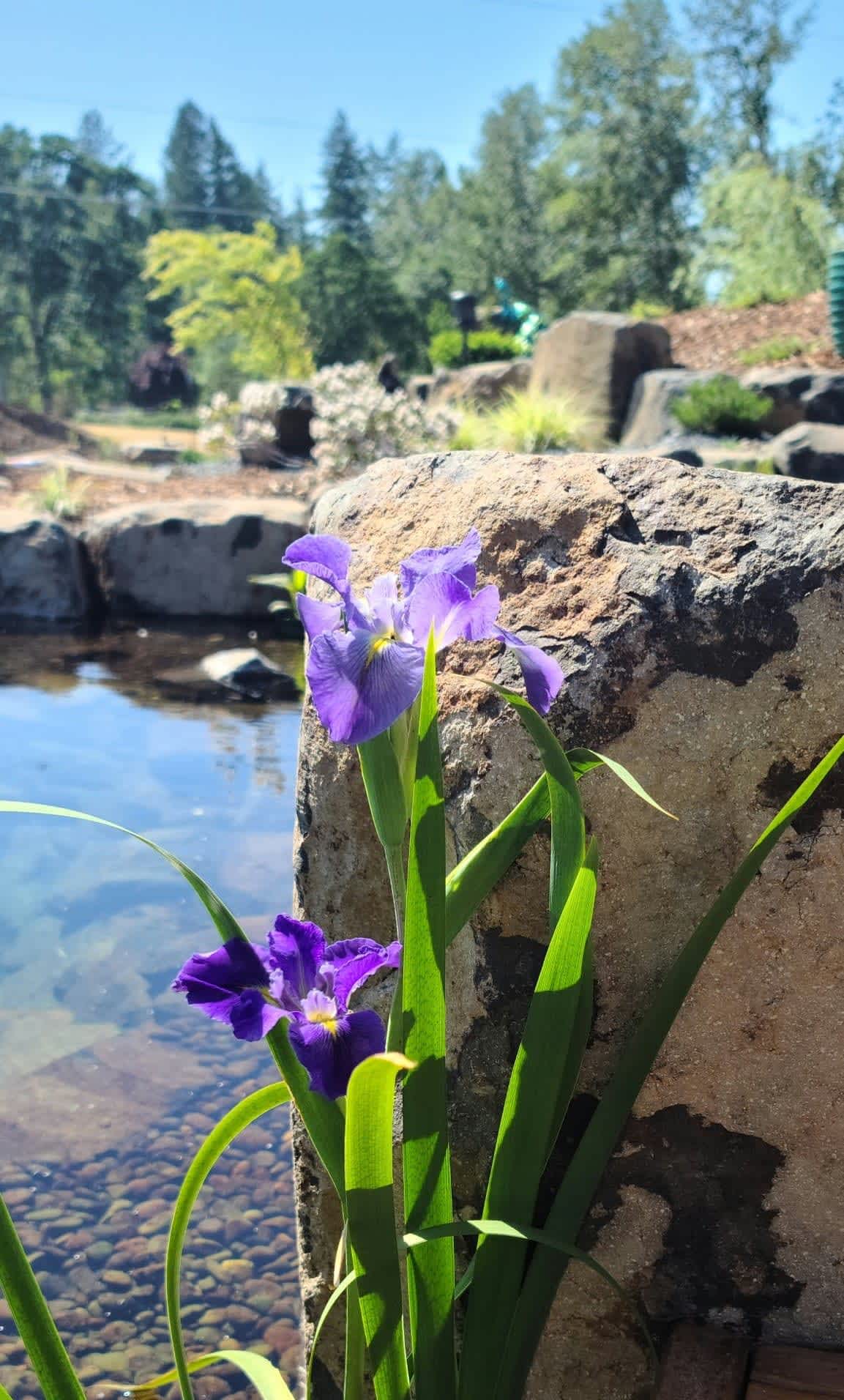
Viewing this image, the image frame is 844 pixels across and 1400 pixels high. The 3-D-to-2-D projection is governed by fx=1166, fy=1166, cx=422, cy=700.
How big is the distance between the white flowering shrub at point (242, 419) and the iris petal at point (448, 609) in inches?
678

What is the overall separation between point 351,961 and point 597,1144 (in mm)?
445

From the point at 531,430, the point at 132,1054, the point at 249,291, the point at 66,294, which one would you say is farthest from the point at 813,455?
the point at 66,294

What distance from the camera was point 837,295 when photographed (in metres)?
13.9

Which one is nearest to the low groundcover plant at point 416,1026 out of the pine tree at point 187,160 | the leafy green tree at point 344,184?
the leafy green tree at point 344,184

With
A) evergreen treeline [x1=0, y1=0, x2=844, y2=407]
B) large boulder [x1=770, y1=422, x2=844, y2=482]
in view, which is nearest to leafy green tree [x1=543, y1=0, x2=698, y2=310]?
evergreen treeline [x1=0, y1=0, x2=844, y2=407]

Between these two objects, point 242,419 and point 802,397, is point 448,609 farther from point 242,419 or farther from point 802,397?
point 242,419

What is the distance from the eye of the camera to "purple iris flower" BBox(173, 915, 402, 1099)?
3.72ft

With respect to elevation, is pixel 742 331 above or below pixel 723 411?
above

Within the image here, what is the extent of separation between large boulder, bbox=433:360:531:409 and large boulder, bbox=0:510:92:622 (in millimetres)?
6919

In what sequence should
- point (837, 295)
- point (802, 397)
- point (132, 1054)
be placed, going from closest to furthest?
1. point (132, 1054)
2. point (802, 397)
3. point (837, 295)

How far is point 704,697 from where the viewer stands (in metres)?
1.48

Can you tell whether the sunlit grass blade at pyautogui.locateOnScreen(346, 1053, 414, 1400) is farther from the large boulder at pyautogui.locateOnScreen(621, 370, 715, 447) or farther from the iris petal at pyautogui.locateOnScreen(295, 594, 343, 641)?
the large boulder at pyautogui.locateOnScreen(621, 370, 715, 447)

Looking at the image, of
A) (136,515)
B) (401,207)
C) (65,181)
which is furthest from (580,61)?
(65,181)

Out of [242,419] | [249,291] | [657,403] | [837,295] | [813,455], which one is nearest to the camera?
[813,455]
